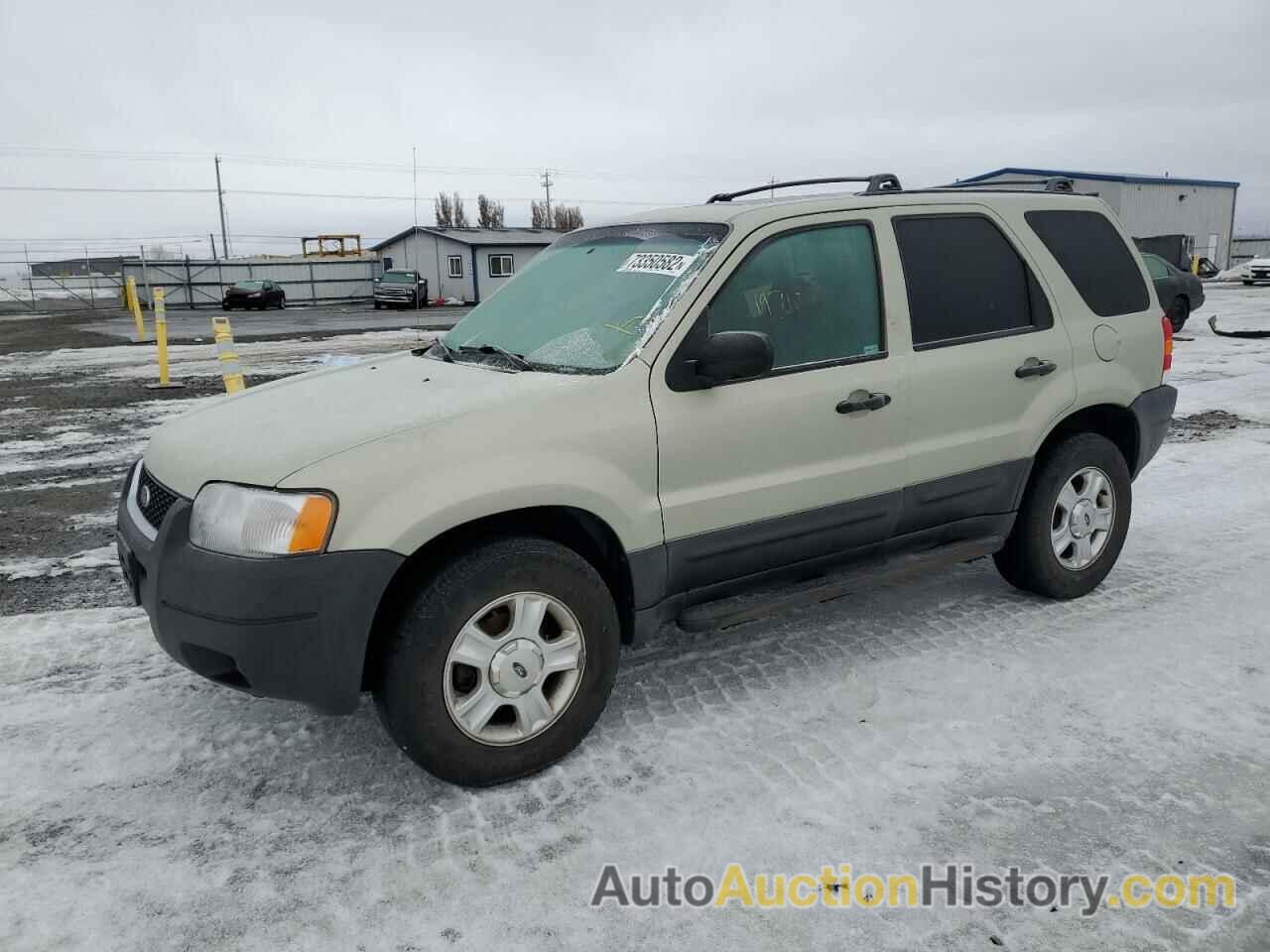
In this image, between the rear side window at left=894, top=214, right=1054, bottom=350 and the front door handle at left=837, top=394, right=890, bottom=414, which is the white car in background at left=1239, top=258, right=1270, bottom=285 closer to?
the rear side window at left=894, top=214, right=1054, bottom=350

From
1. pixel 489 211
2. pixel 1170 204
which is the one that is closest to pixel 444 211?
pixel 489 211

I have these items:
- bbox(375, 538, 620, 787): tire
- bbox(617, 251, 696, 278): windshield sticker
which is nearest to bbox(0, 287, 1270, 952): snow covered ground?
bbox(375, 538, 620, 787): tire

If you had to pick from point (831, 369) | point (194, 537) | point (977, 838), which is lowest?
point (977, 838)

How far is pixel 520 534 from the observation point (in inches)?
120

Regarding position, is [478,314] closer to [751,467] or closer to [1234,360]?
[751,467]

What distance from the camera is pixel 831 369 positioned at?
140 inches

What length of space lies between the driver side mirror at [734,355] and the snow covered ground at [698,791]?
125 cm

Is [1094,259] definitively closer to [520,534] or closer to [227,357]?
[520,534]

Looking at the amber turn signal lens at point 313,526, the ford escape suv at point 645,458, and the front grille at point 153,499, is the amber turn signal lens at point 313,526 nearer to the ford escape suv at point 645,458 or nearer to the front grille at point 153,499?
the ford escape suv at point 645,458

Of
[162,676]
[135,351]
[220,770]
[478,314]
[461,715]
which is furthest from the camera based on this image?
[135,351]

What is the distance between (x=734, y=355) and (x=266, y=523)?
1525mm

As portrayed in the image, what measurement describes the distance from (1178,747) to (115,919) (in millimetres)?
3238

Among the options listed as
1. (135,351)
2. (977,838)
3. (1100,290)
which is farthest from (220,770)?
(135,351)
